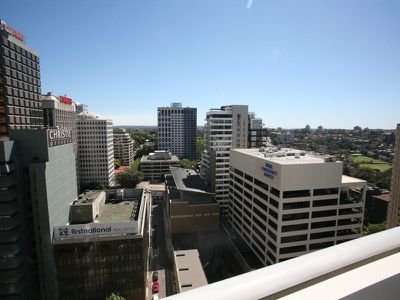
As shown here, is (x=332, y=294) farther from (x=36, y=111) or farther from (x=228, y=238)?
(x=36, y=111)

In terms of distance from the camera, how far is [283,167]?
2473 centimetres

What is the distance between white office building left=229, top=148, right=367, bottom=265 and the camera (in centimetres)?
2517

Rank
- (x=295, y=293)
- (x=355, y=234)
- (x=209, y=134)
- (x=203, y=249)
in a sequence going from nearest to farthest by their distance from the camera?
1. (x=295, y=293)
2. (x=355, y=234)
3. (x=203, y=249)
4. (x=209, y=134)

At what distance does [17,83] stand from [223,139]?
39757 mm

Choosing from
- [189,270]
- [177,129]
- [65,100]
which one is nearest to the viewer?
[189,270]

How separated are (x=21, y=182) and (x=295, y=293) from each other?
94.9 feet

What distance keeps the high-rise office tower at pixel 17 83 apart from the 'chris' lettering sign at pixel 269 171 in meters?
43.9

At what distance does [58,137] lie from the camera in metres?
27.9

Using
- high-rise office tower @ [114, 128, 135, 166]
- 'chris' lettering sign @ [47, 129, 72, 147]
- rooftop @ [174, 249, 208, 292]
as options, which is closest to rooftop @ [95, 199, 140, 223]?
rooftop @ [174, 249, 208, 292]

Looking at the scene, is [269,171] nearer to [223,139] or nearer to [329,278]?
[223,139]

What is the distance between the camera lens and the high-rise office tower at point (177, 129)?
98875 mm

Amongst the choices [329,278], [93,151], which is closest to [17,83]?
[93,151]

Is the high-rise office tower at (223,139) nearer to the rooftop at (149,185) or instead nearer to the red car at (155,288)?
the red car at (155,288)

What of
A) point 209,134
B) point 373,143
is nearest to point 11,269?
point 209,134
